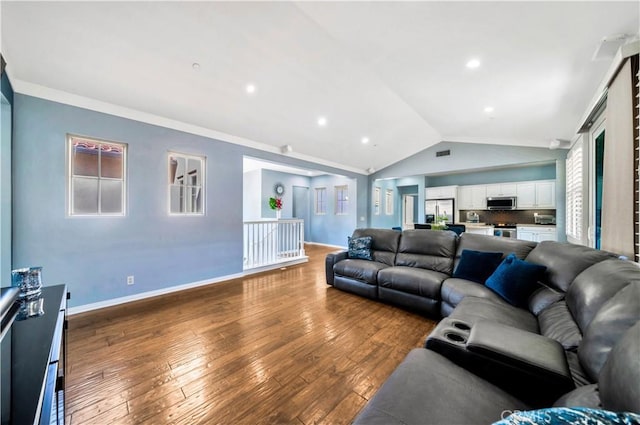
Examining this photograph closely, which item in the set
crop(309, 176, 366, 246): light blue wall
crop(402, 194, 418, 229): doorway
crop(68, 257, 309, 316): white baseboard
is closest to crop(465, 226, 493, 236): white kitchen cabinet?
crop(309, 176, 366, 246): light blue wall

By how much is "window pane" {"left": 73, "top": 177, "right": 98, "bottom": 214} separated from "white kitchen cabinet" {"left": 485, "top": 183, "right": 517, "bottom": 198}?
8470 mm

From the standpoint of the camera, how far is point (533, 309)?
198 cm

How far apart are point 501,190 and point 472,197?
0.70 m

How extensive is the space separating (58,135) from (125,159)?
65cm

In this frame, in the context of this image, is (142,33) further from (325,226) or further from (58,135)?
(325,226)

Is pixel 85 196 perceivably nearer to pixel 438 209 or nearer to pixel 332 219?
pixel 332 219

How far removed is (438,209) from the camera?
7.39m

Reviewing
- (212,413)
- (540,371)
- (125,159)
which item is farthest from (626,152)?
(125,159)

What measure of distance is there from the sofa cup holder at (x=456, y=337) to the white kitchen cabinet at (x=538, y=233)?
5717 millimetres

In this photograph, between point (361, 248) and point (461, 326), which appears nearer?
point (461, 326)

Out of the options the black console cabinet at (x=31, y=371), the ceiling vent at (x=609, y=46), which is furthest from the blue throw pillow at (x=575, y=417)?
the ceiling vent at (x=609, y=46)

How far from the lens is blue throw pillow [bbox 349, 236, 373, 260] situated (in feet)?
12.5

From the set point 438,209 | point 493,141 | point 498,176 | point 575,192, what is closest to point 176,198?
point 575,192

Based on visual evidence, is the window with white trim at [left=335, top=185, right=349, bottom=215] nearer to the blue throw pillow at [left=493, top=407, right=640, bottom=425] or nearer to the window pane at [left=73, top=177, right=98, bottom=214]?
the window pane at [left=73, top=177, right=98, bottom=214]
